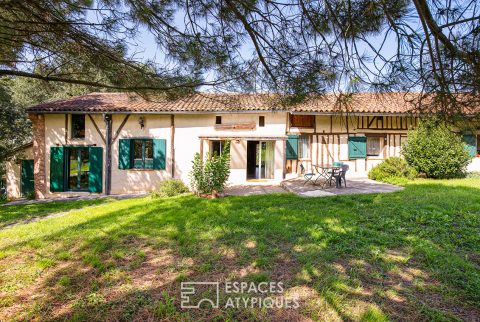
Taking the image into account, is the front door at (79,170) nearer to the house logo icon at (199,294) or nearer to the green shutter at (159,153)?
the green shutter at (159,153)

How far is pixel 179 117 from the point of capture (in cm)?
1130

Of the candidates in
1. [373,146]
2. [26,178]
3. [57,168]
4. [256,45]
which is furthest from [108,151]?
[373,146]

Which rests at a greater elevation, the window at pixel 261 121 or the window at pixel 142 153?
the window at pixel 261 121

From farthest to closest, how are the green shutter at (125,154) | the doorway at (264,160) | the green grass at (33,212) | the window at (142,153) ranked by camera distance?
the doorway at (264,160) → the window at (142,153) → the green shutter at (125,154) → the green grass at (33,212)

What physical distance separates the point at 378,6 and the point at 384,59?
21.1 inches

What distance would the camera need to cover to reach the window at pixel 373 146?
12.7 meters

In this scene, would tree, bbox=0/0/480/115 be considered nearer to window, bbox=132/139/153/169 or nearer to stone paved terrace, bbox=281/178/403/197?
stone paved terrace, bbox=281/178/403/197

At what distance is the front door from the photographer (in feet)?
38.0

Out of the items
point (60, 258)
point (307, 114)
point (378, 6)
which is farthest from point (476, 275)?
point (307, 114)

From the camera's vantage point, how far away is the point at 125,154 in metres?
11.3

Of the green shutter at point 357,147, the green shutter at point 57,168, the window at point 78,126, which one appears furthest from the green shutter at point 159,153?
the green shutter at point 357,147

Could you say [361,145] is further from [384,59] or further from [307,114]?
[384,59]

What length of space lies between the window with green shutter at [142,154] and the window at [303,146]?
6.65m
